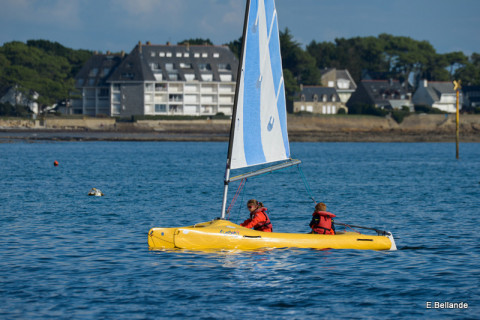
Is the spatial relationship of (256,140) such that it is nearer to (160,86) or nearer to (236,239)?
(236,239)

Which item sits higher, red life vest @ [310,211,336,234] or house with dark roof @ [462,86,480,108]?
house with dark roof @ [462,86,480,108]

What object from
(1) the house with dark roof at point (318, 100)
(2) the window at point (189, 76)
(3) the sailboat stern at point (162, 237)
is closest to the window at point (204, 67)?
(2) the window at point (189, 76)

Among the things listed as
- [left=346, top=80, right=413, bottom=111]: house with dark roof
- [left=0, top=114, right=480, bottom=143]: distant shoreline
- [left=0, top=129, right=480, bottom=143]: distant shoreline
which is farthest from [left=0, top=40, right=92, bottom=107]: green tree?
[left=346, top=80, right=413, bottom=111]: house with dark roof

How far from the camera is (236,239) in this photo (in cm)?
2302

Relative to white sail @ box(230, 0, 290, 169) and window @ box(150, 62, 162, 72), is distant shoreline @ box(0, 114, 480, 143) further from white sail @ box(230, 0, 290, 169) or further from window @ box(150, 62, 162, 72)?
white sail @ box(230, 0, 290, 169)

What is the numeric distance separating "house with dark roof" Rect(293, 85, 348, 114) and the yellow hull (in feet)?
490

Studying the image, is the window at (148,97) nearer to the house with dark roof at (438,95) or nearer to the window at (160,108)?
the window at (160,108)

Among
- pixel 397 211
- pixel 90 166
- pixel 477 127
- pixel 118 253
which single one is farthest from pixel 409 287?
pixel 477 127

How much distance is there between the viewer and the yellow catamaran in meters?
22.6

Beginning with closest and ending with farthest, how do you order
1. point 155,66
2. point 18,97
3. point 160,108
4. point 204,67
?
point 18,97
point 160,108
point 155,66
point 204,67

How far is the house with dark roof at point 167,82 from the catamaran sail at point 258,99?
439 feet

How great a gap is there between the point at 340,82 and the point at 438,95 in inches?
1013

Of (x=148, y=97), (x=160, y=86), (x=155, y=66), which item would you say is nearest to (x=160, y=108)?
(x=148, y=97)

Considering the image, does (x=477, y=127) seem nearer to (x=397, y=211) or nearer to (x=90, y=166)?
(x=90, y=166)
